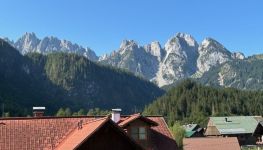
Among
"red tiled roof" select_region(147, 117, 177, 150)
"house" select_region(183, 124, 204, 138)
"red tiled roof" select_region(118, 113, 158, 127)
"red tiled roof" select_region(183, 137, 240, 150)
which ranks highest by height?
"red tiled roof" select_region(118, 113, 158, 127)

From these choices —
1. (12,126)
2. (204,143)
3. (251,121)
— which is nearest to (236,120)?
(251,121)

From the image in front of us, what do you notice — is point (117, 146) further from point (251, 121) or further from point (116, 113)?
point (251, 121)

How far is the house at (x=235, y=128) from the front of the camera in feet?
449

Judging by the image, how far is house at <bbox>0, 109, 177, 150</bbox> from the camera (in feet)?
87.0

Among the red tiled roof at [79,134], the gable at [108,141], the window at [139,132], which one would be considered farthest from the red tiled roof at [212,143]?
the gable at [108,141]

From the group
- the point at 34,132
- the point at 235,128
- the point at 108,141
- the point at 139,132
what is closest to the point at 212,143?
the point at 139,132

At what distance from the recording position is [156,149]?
36188 mm

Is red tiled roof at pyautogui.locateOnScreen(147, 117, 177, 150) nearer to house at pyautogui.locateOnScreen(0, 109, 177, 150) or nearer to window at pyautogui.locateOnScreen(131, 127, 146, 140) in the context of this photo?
house at pyautogui.locateOnScreen(0, 109, 177, 150)

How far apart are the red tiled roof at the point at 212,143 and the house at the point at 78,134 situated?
3330 cm

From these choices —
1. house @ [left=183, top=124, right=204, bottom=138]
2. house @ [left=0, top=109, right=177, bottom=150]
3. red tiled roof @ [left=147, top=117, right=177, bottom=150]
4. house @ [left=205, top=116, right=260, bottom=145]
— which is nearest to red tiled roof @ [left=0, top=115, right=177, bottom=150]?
house @ [left=0, top=109, right=177, bottom=150]

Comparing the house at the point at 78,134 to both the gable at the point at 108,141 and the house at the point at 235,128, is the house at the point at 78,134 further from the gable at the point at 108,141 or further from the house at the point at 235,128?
the house at the point at 235,128

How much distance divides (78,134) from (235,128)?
383 ft

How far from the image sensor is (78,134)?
92.8 ft

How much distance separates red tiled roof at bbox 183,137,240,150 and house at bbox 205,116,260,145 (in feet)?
210
